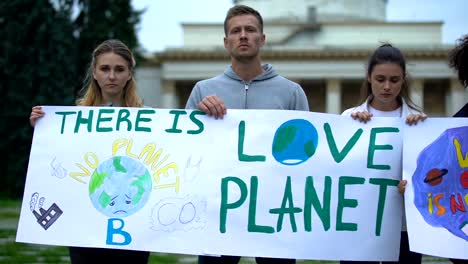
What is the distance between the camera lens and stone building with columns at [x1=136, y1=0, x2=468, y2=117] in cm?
3472

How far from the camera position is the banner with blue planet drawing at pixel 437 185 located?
2.81 metres

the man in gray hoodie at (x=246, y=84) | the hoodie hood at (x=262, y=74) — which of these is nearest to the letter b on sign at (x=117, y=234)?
the man in gray hoodie at (x=246, y=84)

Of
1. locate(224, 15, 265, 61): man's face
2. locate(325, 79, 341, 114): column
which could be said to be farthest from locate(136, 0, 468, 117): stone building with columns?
locate(224, 15, 265, 61): man's face

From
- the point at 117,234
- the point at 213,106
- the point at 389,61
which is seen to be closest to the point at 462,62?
the point at 389,61

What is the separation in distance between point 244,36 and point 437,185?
1.18m

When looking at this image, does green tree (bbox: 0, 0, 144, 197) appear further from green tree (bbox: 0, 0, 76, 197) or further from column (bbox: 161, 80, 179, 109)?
column (bbox: 161, 80, 179, 109)

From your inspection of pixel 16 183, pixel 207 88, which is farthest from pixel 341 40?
pixel 207 88

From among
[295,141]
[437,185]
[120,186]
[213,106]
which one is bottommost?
[120,186]

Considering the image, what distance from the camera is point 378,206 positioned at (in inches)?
116

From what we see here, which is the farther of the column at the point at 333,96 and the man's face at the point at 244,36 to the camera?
the column at the point at 333,96

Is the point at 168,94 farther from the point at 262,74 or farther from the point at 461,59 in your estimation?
the point at 461,59

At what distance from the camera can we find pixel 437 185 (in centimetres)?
290

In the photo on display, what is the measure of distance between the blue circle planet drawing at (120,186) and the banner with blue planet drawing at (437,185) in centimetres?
129

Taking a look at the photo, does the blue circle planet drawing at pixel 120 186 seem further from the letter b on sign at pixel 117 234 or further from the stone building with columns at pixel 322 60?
the stone building with columns at pixel 322 60
